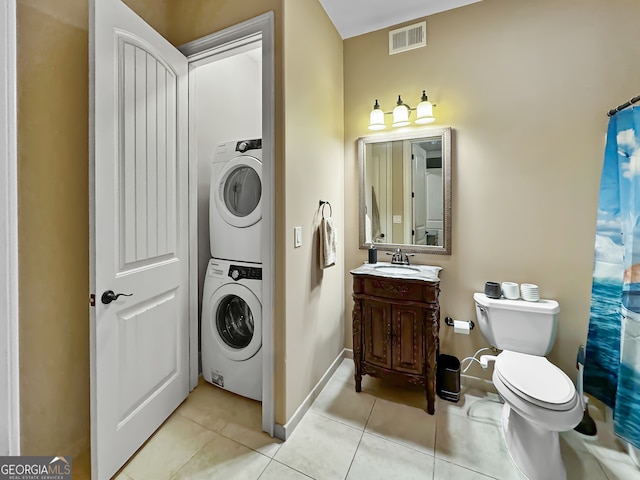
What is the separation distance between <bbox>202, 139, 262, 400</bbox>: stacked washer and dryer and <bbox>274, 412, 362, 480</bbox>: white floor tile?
428 millimetres

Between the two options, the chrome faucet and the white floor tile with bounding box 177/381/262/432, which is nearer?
the white floor tile with bounding box 177/381/262/432

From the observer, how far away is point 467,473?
138 centimetres

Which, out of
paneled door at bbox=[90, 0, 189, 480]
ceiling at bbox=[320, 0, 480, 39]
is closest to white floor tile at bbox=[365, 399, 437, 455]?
paneled door at bbox=[90, 0, 189, 480]

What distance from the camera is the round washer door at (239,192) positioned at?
1.96m

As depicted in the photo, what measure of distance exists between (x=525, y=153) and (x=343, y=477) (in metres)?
2.19

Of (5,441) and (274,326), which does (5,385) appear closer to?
(5,441)

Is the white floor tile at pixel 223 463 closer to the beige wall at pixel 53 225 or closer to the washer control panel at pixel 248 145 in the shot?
the beige wall at pixel 53 225

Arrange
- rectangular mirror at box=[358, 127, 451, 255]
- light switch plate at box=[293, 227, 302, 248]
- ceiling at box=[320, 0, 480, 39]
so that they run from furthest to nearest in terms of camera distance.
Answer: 1. rectangular mirror at box=[358, 127, 451, 255]
2. ceiling at box=[320, 0, 480, 39]
3. light switch plate at box=[293, 227, 302, 248]

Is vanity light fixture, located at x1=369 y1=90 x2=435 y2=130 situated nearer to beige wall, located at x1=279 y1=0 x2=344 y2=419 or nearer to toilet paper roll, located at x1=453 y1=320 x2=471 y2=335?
beige wall, located at x1=279 y1=0 x2=344 y2=419

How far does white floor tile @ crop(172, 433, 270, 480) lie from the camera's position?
54.1 inches

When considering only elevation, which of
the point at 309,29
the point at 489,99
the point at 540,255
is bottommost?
the point at 540,255

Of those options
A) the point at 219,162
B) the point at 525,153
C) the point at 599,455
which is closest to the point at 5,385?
the point at 219,162

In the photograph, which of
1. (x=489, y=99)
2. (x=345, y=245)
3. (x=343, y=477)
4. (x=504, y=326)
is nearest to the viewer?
(x=343, y=477)

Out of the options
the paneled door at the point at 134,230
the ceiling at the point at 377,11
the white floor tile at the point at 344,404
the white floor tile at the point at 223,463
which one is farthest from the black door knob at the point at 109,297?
the ceiling at the point at 377,11
